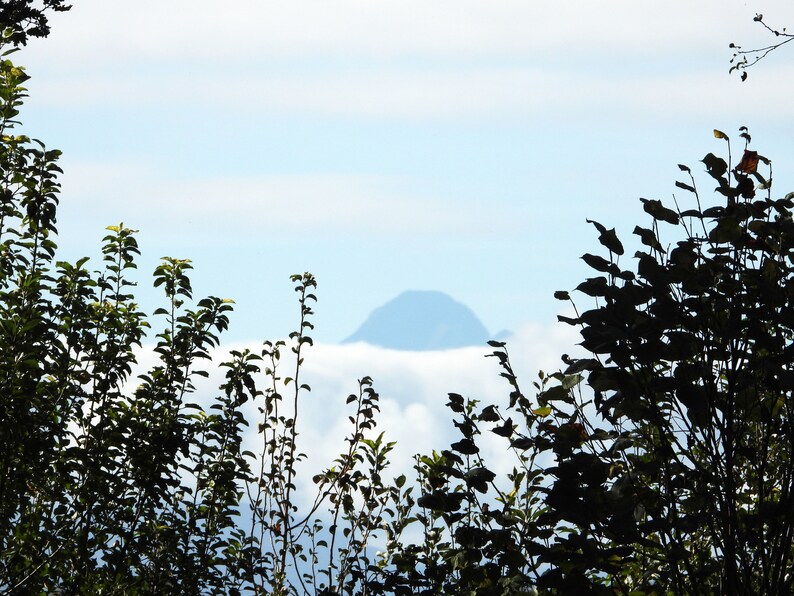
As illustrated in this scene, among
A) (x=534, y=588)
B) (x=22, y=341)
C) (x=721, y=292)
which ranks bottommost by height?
(x=534, y=588)

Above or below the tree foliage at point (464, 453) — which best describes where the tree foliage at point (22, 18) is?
above

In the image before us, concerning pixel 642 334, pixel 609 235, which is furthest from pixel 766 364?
pixel 609 235

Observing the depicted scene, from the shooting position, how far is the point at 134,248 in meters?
7.19

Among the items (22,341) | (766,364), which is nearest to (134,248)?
(22,341)

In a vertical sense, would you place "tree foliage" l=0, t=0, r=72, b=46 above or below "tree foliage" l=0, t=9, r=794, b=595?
above

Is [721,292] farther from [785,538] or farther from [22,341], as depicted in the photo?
[22,341]

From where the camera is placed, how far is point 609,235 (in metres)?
3.46

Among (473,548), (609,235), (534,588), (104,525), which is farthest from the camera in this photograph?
(104,525)

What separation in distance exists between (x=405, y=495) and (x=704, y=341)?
3.56 meters

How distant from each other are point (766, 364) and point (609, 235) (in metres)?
0.72

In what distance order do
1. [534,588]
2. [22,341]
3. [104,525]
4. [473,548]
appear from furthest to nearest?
[104,525] < [22,341] < [473,548] < [534,588]

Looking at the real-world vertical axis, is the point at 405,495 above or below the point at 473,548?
above

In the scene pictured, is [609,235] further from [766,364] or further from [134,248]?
[134,248]

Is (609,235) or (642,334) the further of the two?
(609,235)
